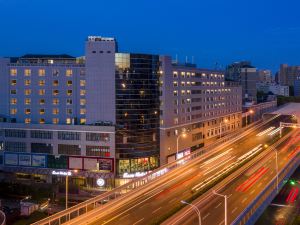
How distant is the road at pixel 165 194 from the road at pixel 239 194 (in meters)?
2.50

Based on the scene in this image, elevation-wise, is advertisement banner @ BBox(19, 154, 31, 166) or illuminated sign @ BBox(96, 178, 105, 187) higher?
advertisement banner @ BBox(19, 154, 31, 166)

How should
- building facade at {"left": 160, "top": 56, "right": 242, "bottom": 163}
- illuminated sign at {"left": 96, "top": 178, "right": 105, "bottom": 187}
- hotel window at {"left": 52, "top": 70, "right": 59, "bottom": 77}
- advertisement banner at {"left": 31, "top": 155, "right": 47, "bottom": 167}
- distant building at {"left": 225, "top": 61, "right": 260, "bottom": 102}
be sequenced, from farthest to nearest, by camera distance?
distant building at {"left": 225, "top": 61, "right": 260, "bottom": 102}, building facade at {"left": 160, "top": 56, "right": 242, "bottom": 163}, hotel window at {"left": 52, "top": 70, "right": 59, "bottom": 77}, advertisement banner at {"left": 31, "top": 155, "right": 47, "bottom": 167}, illuminated sign at {"left": 96, "top": 178, "right": 105, "bottom": 187}

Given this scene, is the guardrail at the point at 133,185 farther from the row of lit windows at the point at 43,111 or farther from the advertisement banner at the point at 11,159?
the advertisement banner at the point at 11,159

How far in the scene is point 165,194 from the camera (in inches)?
1576

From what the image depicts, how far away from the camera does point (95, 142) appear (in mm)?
56562

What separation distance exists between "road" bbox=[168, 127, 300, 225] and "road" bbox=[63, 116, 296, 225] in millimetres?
2501

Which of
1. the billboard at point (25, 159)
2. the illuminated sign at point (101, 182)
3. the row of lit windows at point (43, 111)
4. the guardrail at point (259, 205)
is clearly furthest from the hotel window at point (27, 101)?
the guardrail at point (259, 205)

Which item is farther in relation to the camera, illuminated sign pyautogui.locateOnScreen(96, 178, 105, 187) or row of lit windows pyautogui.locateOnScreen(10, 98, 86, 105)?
row of lit windows pyautogui.locateOnScreen(10, 98, 86, 105)

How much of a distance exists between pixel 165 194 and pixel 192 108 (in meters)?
35.7

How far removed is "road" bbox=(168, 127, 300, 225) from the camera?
32.9 meters

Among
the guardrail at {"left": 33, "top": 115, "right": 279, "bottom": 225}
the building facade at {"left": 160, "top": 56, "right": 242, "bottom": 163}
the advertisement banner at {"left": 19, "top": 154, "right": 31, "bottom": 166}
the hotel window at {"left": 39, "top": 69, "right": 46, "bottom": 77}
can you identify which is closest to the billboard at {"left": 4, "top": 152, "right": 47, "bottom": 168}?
the advertisement banner at {"left": 19, "top": 154, "right": 31, "bottom": 166}

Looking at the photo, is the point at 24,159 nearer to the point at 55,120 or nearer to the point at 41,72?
the point at 55,120

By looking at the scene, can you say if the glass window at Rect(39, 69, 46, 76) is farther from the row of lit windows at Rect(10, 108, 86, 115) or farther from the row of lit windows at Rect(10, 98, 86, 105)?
the row of lit windows at Rect(10, 108, 86, 115)

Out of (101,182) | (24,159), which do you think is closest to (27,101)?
(24,159)
